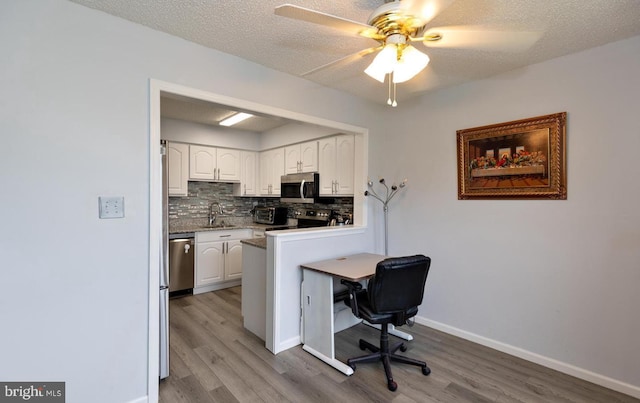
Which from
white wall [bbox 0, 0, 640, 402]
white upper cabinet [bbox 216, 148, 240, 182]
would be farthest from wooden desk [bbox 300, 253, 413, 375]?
white upper cabinet [bbox 216, 148, 240, 182]

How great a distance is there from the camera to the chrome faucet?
16.0 feet

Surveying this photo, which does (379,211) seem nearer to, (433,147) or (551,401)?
(433,147)

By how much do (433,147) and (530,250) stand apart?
1302 millimetres

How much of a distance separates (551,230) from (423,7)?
2.09 m

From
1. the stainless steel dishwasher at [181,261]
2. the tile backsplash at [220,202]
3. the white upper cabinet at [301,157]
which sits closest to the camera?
the stainless steel dishwasher at [181,261]

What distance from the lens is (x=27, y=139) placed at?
5.23 feet

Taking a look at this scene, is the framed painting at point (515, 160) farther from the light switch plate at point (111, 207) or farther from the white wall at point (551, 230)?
the light switch plate at point (111, 207)

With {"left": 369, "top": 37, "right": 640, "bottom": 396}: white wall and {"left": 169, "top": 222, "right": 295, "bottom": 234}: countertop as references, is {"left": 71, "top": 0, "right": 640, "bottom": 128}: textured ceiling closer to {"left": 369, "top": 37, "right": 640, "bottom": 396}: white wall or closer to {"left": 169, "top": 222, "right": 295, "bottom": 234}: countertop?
{"left": 369, "top": 37, "right": 640, "bottom": 396}: white wall

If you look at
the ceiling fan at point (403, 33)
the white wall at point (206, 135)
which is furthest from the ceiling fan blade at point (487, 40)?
the white wall at point (206, 135)

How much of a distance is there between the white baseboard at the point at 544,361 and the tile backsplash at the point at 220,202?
6.06 feet

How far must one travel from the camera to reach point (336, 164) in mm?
3867

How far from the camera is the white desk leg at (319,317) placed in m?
2.45

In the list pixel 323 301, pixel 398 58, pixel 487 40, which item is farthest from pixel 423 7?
pixel 323 301

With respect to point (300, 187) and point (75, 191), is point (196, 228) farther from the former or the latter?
point (75, 191)
